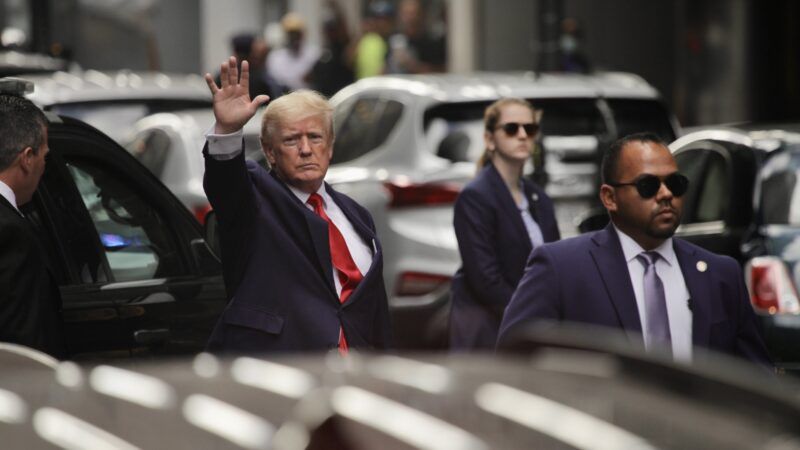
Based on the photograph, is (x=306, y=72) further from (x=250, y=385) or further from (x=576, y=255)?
(x=250, y=385)

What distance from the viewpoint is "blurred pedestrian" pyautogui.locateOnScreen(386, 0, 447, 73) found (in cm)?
2462

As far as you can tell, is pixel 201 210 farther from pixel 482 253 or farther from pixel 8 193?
pixel 8 193

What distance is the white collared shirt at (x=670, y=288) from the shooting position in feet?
18.9

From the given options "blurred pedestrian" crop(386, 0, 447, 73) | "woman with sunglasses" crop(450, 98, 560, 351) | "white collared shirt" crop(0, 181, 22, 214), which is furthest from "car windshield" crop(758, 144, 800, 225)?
"blurred pedestrian" crop(386, 0, 447, 73)

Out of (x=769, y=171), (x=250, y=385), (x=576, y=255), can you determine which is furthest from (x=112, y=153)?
(x=250, y=385)

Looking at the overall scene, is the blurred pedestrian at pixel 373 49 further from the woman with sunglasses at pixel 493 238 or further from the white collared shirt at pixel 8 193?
the white collared shirt at pixel 8 193

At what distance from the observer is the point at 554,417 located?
2.74m

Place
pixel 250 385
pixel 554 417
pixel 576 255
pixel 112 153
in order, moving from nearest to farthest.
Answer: pixel 554 417
pixel 250 385
pixel 576 255
pixel 112 153

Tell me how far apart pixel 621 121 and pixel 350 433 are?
956 centimetres

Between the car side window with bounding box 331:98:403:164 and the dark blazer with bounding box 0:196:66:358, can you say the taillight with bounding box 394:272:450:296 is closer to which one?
the car side window with bounding box 331:98:403:164

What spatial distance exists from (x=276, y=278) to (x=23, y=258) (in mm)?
757

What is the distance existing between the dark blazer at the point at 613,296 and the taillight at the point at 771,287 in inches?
102

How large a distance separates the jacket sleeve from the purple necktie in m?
2.39

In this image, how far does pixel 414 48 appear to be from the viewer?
2680 cm
